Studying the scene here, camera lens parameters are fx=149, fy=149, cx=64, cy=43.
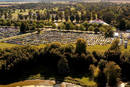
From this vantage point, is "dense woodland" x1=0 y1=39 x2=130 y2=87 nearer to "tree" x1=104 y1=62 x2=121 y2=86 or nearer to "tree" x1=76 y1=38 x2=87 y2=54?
"tree" x1=76 y1=38 x2=87 y2=54

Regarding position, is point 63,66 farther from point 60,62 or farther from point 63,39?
point 63,39

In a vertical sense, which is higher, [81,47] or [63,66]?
[81,47]

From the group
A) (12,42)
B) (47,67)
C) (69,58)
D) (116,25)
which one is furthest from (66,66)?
(116,25)

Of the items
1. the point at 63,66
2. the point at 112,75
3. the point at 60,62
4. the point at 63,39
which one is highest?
the point at 63,39

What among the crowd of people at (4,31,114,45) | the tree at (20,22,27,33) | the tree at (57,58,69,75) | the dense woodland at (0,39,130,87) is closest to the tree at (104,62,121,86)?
the dense woodland at (0,39,130,87)

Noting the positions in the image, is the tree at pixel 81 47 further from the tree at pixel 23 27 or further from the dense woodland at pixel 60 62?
the tree at pixel 23 27

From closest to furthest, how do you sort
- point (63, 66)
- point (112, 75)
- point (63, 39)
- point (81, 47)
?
point (112, 75) → point (63, 66) → point (81, 47) → point (63, 39)

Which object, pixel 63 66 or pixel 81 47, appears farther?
pixel 81 47

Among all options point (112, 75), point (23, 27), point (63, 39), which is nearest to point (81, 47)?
point (112, 75)
